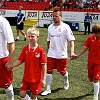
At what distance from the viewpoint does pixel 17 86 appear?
651cm

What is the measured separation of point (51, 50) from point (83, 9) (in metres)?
18.4

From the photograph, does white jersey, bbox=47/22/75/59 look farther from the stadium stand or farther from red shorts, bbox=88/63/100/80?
the stadium stand

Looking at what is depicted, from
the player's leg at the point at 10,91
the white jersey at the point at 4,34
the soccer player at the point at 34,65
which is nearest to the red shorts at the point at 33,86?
the soccer player at the point at 34,65

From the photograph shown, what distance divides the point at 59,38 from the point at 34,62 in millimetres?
1655

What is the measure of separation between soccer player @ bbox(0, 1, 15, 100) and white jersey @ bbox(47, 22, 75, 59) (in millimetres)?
1706

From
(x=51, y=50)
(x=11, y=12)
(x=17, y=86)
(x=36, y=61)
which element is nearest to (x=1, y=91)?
(x=17, y=86)

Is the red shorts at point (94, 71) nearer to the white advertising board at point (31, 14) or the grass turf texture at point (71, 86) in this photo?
the grass turf texture at point (71, 86)

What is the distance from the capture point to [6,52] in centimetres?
448

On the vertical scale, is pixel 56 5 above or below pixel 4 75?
above

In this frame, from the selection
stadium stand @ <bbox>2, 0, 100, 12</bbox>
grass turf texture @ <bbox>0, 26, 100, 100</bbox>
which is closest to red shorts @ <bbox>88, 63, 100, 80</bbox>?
grass turf texture @ <bbox>0, 26, 100, 100</bbox>

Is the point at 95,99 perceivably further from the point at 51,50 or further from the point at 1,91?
the point at 1,91

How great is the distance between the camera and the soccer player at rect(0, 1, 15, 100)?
419cm

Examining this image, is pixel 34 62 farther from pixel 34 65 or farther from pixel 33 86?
pixel 33 86

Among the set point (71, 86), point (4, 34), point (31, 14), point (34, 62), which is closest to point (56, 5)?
point (31, 14)
